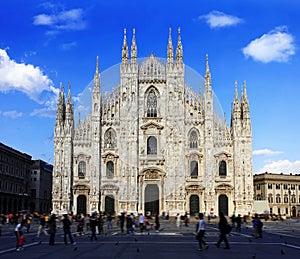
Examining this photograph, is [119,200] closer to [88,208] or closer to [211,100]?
[88,208]

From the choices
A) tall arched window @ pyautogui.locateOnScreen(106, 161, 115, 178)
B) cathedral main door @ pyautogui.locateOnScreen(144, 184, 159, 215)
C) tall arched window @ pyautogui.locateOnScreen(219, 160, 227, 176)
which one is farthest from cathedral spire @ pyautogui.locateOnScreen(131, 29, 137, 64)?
tall arched window @ pyautogui.locateOnScreen(219, 160, 227, 176)

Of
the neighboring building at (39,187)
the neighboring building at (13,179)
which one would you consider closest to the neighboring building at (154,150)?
the neighboring building at (13,179)

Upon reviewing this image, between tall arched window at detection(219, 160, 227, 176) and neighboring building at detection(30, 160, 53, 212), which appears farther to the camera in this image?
neighboring building at detection(30, 160, 53, 212)

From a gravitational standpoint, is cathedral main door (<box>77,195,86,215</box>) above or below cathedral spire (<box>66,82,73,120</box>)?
below

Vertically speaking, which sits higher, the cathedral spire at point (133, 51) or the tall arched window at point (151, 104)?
the cathedral spire at point (133, 51)

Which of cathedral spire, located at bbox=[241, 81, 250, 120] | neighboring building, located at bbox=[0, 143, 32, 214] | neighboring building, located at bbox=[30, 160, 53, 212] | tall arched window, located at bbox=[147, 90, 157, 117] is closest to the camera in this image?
cathedral spire, located at bbox=[241, 81, 250, 120]

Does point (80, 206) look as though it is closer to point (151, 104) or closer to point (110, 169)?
point (110, 169)

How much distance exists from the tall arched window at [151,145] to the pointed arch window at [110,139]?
459cm

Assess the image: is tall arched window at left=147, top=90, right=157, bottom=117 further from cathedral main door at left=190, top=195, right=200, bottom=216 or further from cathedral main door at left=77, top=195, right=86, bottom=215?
cathedral main door at left=77, top=195, right=86, bottom=215

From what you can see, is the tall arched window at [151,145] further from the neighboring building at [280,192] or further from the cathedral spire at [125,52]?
the neighboring building at [280,192]

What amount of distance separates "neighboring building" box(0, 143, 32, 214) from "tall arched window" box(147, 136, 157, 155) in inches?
927

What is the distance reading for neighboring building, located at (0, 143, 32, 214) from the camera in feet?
245

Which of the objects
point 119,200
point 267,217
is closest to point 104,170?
point 119,200

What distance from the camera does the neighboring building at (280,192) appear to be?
95.8m
